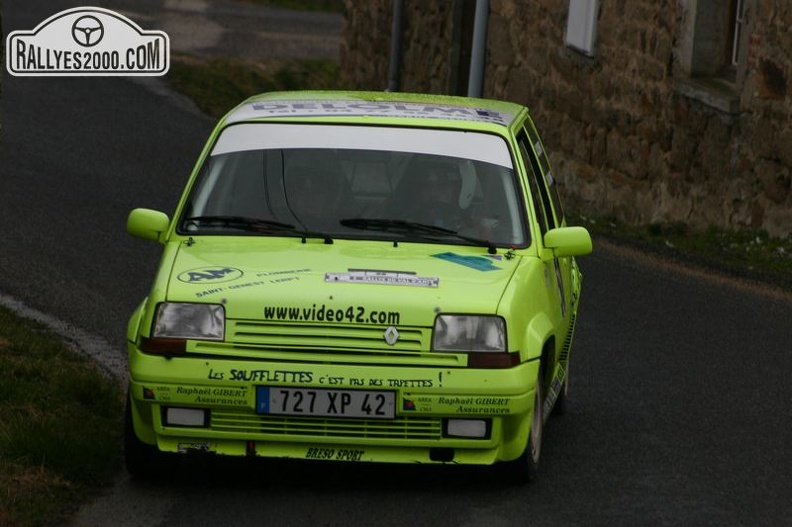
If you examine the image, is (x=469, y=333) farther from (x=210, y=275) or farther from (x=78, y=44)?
(x=78, y=44)

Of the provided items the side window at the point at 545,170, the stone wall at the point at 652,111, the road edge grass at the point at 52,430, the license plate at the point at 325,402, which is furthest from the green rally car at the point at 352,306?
the stone wall at the point at 652,111

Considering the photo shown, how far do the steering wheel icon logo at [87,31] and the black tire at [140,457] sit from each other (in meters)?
2.37

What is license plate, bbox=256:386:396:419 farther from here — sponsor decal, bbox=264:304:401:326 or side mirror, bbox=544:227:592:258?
side mirror, bbox=544:227:592:258

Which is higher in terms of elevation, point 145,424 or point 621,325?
point 145,424

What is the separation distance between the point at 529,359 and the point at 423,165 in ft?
4.64

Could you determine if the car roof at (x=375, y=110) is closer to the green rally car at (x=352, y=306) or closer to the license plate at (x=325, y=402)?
the green rally car at (x=352, y=306)

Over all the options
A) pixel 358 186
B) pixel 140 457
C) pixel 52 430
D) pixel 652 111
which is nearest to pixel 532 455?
pixel 358 186

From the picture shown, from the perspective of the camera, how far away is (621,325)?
12.5m

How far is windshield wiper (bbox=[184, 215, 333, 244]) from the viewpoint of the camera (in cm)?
850

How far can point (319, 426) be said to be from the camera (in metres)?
7.66

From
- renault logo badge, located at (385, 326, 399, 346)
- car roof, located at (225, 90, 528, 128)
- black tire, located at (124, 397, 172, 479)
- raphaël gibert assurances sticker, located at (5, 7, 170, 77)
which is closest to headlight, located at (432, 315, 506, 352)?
renault logo badge, located at (385, 326, 399, 346)

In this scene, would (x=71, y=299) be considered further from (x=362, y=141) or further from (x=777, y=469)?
(x=777, y=469)

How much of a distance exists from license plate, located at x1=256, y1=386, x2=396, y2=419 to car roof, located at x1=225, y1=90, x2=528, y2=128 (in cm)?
186

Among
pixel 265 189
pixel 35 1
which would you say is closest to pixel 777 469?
pixel 265 189
